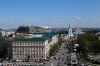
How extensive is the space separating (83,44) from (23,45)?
2234 cm

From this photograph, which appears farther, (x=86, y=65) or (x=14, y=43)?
(x=14, y=43)

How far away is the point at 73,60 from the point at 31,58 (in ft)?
49.8

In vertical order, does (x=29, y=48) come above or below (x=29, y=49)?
above

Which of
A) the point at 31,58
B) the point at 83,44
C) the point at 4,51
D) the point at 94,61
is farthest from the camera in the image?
the point at 83,44

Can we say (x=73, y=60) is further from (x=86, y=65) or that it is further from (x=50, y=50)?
(x=50, y=50)

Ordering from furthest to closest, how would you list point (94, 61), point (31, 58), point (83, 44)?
1. point (83, 44)
2. point (31, 58)
3. point (94, 61)

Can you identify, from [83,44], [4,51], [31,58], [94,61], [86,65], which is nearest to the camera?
[86,65]

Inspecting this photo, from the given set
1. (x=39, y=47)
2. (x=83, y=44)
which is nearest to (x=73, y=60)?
(x=39, y=47)

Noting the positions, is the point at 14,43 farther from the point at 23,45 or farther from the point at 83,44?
the point at 83,44

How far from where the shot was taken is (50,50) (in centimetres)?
7869

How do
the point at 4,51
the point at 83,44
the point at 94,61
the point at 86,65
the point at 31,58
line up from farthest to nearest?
the point at 83,44
the point at 4,51
the point at 31,58
the point at 94,61
the point at 86,65

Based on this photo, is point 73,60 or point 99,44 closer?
point 73,60

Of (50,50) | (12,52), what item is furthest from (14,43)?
(50,50)

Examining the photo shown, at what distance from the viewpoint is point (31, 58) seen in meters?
69.1
